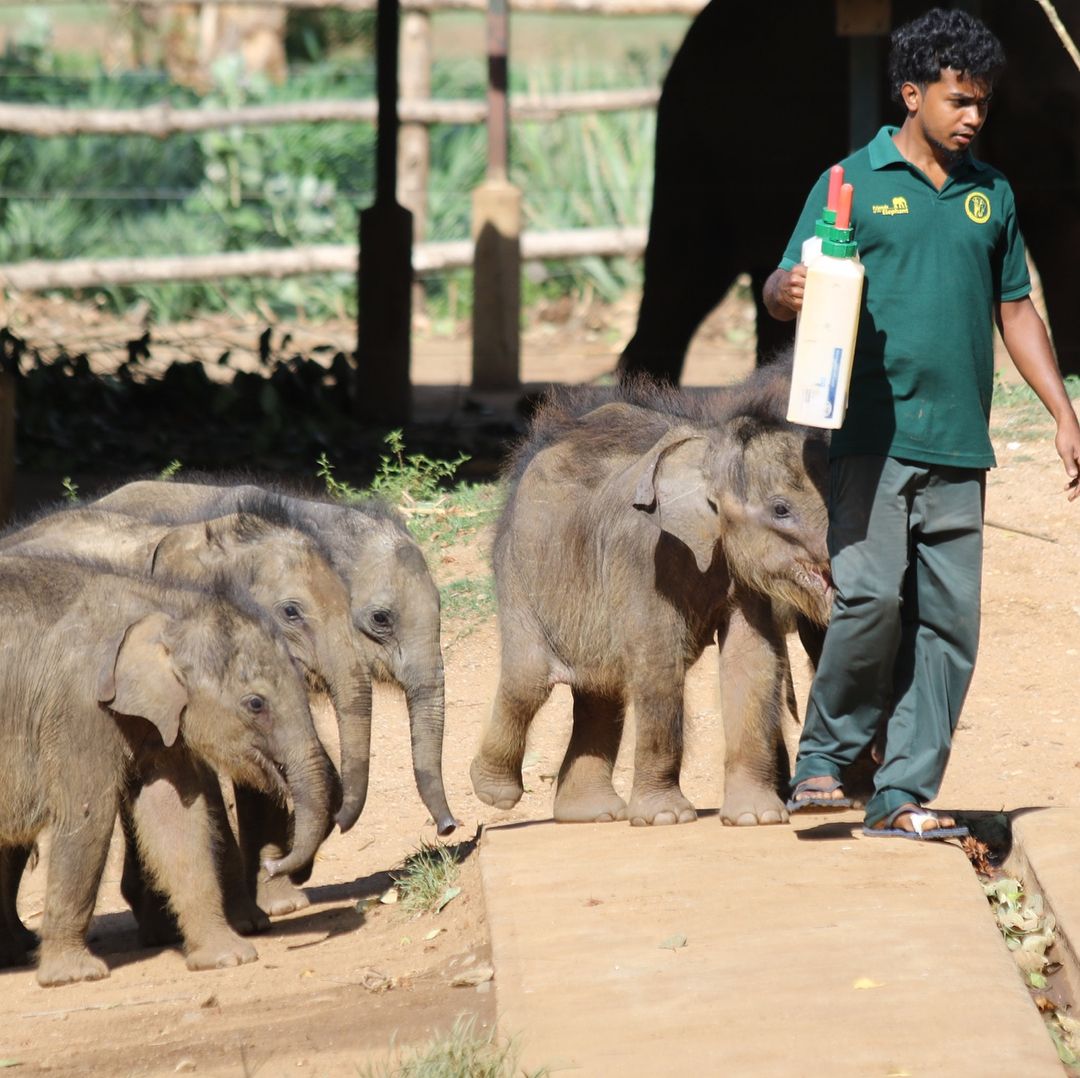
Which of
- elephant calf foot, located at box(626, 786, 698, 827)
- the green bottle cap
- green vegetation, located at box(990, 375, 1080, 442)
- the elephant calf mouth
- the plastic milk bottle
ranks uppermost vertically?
the green bottle cap

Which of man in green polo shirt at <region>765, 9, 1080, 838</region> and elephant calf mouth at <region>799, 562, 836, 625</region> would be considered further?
elephant calf mouth at <region>799, 562, 836, 625</region>

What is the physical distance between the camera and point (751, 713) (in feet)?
18.0

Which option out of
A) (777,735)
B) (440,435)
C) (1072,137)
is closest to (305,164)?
(440,435)

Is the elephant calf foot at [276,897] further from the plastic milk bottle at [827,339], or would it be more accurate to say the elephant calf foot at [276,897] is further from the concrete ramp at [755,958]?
the plastic milk bottle at [827,339]

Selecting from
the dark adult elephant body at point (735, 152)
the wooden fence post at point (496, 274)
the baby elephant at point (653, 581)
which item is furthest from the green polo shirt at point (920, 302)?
the wooden fence post at point (496, 274)

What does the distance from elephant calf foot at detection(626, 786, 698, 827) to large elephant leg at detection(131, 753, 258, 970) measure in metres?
1.12

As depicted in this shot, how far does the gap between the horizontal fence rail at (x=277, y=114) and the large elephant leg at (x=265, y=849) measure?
12.7m

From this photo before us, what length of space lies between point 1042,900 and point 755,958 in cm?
90

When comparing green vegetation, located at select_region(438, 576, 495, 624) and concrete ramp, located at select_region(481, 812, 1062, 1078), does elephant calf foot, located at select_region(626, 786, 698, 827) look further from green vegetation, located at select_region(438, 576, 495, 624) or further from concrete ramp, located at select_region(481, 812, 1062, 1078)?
green vegetation, located at select_region(438, 576, 495, 624)

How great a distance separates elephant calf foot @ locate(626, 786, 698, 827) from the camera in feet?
18.4

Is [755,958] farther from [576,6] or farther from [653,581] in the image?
[576,6]

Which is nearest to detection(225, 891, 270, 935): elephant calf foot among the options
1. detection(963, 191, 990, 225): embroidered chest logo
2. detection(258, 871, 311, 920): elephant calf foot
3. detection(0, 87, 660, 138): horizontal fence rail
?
detection(258, 871, 311, 920): elephant calf foot

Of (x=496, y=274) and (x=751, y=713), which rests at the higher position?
(x=496, y=274)

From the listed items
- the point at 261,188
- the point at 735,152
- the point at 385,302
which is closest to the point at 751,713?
the point at 735,152
